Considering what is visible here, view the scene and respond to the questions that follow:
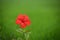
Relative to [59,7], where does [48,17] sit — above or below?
below

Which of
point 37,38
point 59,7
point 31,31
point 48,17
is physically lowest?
point 37,38

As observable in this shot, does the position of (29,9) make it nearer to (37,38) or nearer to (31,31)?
(31,31)

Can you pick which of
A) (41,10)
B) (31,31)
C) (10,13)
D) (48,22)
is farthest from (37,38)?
(10,13)

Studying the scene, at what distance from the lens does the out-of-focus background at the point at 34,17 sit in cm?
126

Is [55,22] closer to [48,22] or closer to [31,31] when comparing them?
[48,22]

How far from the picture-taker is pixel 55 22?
127 cm

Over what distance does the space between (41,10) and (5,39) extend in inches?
28.5

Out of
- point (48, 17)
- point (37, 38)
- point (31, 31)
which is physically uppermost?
point (48, 17)

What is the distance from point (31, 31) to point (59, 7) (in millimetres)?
578

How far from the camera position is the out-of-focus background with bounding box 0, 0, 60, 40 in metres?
1.26

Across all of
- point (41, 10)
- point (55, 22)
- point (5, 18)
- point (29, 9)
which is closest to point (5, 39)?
point (5, 18)

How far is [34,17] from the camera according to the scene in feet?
4.18

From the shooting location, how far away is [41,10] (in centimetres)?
127

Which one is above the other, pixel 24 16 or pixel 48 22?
pixel 24 16
